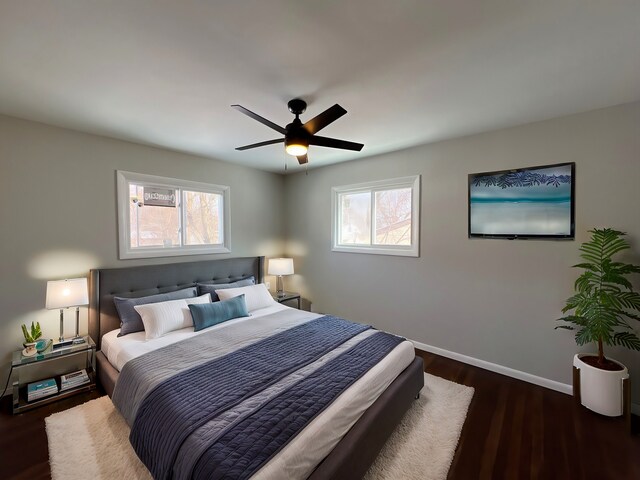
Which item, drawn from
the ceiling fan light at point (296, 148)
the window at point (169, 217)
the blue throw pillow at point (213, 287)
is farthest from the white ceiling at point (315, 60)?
the blue throw pillow at point (213, 287)

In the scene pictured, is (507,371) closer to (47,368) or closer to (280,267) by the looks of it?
(280,267)

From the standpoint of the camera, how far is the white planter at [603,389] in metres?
2.08

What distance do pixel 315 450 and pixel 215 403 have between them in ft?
2.08

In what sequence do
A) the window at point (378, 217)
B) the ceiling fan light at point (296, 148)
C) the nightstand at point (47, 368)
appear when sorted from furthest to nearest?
the window at point (378, 217) < the nightstand at point (47, 368) < the ceiling fan light at point (296, 148)

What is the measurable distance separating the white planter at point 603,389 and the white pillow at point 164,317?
364cm

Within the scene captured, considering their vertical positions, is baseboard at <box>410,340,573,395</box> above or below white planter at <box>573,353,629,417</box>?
below

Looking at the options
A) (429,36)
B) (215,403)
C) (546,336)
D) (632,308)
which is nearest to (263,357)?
(215,403)

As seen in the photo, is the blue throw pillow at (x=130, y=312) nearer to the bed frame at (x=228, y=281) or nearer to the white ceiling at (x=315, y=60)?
the bed frame at (x=228, y=281)

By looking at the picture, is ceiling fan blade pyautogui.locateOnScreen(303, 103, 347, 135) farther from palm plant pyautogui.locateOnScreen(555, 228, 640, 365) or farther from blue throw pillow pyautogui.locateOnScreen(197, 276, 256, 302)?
blue throw pillow pyautogui.locateOnScreen(197, 276, 256, 302)

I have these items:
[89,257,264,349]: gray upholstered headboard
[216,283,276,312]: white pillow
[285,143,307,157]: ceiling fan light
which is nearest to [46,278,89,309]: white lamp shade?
[89,257,264,349]: gray upholstered headboard

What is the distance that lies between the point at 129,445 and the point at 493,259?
141 inches

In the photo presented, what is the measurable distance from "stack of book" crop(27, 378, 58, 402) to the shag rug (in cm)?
30

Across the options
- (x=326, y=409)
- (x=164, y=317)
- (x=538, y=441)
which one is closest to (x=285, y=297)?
(x=164, y=317)

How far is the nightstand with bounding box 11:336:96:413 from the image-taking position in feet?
7.31
